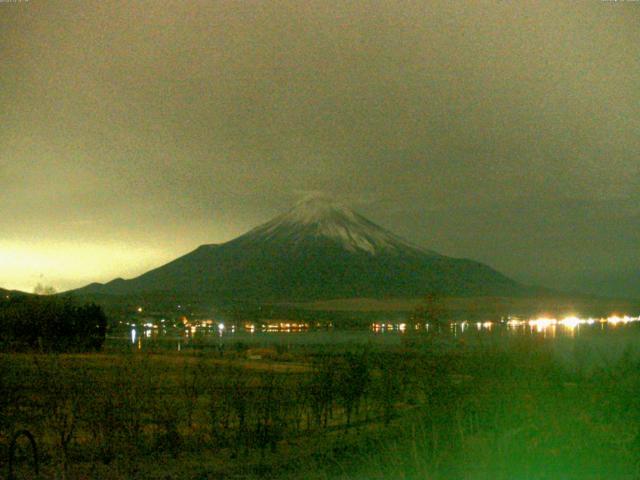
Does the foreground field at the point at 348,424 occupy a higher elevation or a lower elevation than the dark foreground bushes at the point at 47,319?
lower

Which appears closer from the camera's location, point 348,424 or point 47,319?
point 348,424

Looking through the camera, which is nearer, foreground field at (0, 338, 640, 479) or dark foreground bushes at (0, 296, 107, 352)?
foreground field at (0, 338, 640, 479)

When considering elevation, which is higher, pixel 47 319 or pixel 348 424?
pixel 47 319

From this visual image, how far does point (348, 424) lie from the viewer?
1895 centimetres

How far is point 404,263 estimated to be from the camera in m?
179

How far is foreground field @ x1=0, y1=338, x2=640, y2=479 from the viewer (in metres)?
11.1

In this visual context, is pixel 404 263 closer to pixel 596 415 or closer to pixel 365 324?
pixel 365 324

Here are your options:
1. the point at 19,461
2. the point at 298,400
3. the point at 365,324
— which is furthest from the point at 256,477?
the point at 365,324

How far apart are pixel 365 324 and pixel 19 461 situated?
111740 millimetres

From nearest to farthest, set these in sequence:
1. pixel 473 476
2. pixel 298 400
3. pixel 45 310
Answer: pixel 473 476, pixel 298 400, pixel 45 310

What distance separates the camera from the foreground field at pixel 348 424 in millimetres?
11117

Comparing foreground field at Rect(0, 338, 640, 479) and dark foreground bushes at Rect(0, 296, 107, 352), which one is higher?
dark foreground bushes at Rect(0, 296, 107, 352)

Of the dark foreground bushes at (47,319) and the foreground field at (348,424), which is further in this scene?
the dark foreground bushes at (47,319)

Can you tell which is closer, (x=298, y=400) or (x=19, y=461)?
(x=19, y=461)
